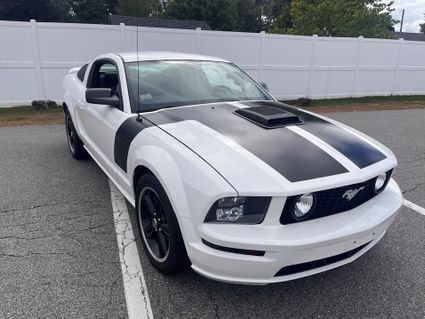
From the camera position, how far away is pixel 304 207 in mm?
2229

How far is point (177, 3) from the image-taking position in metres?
35.0

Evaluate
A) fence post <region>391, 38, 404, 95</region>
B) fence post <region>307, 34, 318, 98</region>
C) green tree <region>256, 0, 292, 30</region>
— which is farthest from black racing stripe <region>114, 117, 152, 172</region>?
green tree <region>256, 0, 292, 30</region>

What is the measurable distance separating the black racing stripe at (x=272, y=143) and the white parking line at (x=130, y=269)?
3.61 ft

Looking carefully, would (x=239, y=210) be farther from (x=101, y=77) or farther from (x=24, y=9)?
(x=24, y=9)

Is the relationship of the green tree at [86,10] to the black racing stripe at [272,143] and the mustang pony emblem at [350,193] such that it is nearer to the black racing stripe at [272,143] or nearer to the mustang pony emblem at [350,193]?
the black racing stripe at [272,143]

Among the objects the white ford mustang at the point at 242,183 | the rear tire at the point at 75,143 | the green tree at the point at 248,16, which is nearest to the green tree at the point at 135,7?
the green tree at the point at 248,16

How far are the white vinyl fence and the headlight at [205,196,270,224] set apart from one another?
980cm

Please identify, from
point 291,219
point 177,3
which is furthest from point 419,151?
point 177,3

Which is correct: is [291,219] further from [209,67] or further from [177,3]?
[177,3]

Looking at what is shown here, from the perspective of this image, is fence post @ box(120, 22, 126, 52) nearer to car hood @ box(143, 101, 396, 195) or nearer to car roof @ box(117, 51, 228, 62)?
car roof @ box(117, 51, 228, 62)

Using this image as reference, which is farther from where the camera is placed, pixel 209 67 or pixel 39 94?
pixel 39 94

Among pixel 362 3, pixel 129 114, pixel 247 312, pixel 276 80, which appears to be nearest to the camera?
pixel 247 312

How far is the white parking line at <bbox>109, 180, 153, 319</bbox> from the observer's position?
7.91 feet

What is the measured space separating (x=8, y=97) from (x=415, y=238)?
1076 cm
